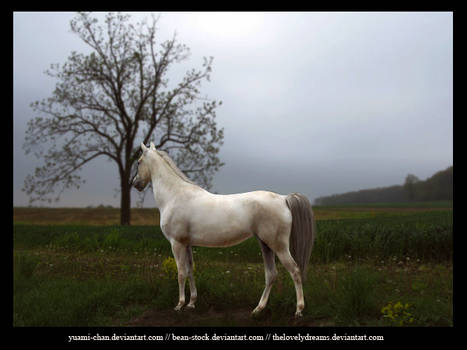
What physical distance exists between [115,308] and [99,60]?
14056 mm

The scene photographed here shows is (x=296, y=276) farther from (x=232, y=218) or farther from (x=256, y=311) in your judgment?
(x=232, y=218)

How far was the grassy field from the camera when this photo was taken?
5.17 m

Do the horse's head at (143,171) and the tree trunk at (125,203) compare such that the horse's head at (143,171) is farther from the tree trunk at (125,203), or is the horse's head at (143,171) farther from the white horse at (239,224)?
the tree trunk at (125,203)

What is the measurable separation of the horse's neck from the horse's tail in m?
1.80

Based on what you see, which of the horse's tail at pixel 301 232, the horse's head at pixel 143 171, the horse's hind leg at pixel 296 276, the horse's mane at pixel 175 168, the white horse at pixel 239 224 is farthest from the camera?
the horse's head at pixel 143 171

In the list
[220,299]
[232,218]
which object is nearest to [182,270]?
[220,299]

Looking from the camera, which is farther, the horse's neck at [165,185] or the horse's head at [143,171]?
the horse's head at [143,171]

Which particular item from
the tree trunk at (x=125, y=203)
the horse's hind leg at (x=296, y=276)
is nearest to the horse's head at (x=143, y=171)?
the horse's hind leg at (x=296, y=276)

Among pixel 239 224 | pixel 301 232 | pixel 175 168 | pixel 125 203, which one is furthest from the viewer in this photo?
pixel 125 203

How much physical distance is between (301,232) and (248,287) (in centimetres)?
151

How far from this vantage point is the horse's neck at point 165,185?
5.71 metres

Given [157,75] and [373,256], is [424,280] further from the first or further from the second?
[157,75]

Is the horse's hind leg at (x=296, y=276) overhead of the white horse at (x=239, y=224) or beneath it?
beneath

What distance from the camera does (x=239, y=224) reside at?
17.3 ft
